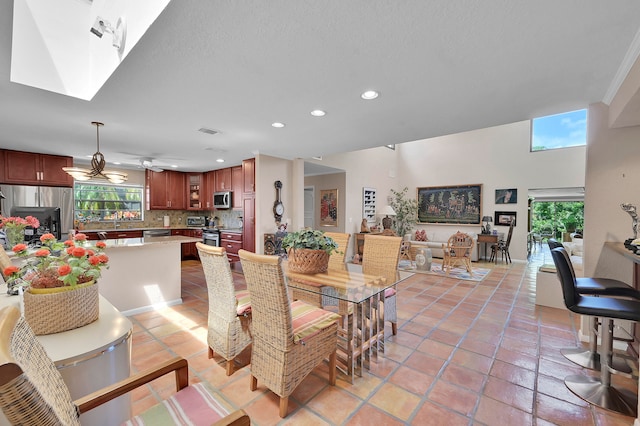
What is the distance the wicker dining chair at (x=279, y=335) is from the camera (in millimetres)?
1627

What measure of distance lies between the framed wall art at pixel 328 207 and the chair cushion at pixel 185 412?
19.0 ft

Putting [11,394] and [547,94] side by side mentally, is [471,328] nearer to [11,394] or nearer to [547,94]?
[547,94]

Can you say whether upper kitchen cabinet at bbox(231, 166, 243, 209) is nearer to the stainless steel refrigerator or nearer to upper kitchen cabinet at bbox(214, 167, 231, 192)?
upper kitchen cabinet at bbox(214, 167, 231, 192)

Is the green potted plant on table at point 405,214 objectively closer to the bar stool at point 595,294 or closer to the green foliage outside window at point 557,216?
the green foliage outside window at point 557,216

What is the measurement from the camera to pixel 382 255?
9.11 feet

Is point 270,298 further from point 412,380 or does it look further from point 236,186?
point 236,186

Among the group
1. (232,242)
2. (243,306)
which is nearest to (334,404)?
(243,306)

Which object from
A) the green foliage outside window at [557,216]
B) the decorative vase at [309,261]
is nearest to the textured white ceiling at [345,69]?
the decorative vase at [309,261]

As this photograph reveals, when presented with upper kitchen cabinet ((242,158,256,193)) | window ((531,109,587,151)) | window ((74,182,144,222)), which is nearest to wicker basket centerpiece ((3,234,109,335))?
upper kitchen cabinet ((242,158,256,193))

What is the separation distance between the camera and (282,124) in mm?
3148

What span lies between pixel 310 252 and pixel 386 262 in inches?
34.9

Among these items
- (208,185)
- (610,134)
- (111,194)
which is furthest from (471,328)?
(111,194)

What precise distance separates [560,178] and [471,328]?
5.62 metres

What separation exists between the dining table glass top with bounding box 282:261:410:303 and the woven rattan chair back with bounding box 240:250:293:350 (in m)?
0.41
